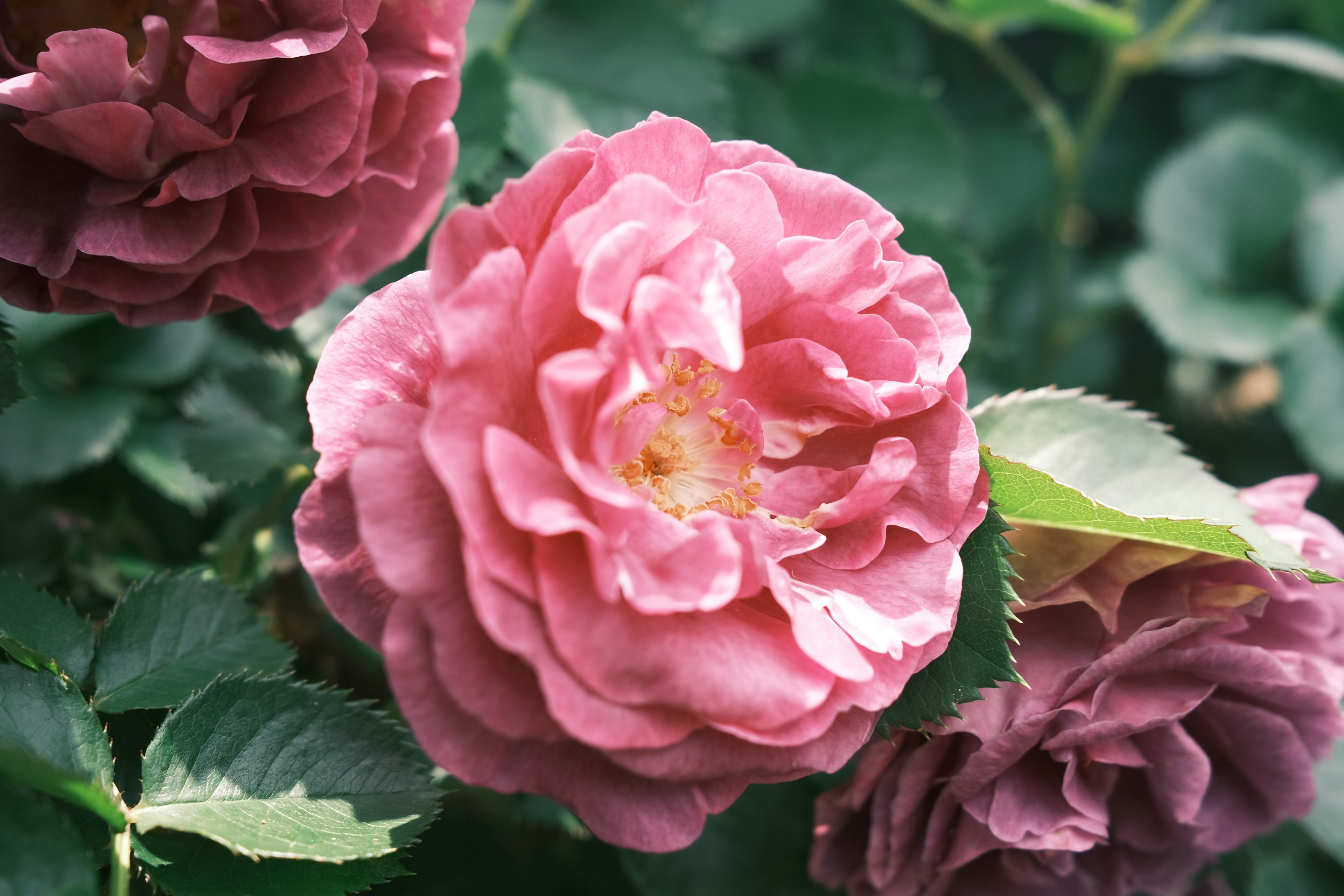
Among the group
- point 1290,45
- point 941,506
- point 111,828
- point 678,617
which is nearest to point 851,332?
point 941,506

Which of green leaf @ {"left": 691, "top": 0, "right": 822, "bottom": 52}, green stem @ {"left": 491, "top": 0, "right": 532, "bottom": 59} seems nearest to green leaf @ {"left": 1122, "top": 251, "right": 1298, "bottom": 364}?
green leaf @ {"left": 691, "top": 0, "right": 822, "bottom": 52}

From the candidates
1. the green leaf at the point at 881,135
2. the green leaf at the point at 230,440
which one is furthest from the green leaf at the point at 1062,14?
the green leaf at the point at 230,440

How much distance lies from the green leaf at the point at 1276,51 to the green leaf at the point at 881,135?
374mm

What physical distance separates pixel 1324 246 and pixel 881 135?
2.20 feet

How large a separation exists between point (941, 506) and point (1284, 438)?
111 cm

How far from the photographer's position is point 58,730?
64cm

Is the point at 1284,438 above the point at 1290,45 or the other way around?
the other way around

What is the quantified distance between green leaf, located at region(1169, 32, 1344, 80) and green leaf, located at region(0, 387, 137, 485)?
145cm

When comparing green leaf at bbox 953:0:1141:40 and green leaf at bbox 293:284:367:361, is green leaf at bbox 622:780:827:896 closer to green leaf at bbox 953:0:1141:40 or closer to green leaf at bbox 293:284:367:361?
green leaf at bbox 293:284:367:361

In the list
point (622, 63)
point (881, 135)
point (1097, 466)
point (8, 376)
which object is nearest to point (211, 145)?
point (8, 376)

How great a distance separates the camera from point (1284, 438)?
145cm

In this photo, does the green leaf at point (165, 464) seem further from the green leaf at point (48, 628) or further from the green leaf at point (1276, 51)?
the green leaf at point (1276, 51)

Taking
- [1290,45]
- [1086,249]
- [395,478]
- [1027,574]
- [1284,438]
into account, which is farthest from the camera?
[1086,249]

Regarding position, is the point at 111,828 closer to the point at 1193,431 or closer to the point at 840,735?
the point at 840,735
